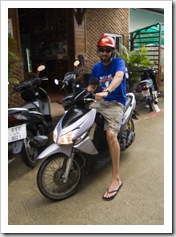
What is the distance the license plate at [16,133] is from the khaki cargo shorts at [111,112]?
836 mm

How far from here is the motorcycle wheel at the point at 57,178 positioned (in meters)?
2.21

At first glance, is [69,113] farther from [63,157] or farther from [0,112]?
[0,112]

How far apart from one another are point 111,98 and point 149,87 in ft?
10.5

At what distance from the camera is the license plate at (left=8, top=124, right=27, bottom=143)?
8.14 ft

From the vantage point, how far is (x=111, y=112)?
2.54 metres

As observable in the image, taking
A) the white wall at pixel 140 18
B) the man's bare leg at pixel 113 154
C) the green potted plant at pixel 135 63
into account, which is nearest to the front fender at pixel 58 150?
the man's bare leg at pixel 113 154

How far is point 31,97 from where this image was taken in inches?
132

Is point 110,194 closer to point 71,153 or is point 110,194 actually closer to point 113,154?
point 113,154

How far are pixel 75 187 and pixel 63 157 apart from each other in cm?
37

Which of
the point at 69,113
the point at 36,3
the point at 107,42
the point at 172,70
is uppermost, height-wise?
the point at 36,3

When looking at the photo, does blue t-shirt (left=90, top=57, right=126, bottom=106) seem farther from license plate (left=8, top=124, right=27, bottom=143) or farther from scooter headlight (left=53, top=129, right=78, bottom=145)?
license plate (left=8, top=124, right=27, bottom=143)

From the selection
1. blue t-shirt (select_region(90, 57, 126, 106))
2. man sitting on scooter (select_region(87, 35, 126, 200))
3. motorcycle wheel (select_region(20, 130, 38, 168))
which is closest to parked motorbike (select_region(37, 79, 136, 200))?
man sitting on scooter (select_region(87, 35, 126, 200))

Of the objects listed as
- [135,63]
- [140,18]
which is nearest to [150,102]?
[135,63]

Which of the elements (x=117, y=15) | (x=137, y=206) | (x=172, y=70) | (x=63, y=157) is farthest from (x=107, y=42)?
(x=117, y=15)
